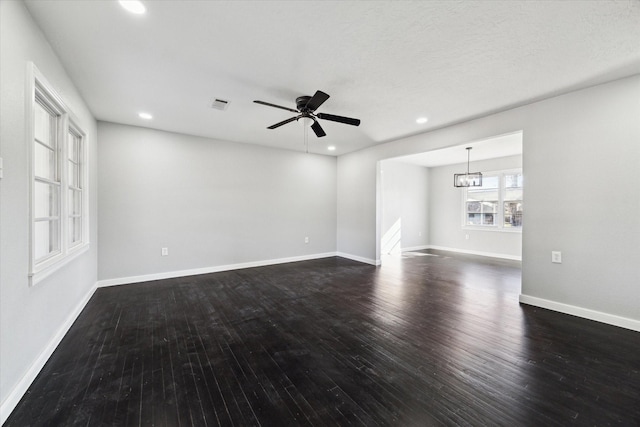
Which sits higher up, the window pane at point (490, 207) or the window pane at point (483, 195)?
the window pane at point (483, 195)

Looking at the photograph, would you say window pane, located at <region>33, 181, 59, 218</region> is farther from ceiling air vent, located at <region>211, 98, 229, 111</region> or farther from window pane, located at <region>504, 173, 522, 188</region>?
window pane, located at <region>504, 173, 522, 188</region>

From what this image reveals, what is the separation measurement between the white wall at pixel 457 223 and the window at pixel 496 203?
0.17 m

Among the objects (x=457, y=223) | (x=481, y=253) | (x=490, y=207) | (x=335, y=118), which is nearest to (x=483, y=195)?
(x=490, y=207)

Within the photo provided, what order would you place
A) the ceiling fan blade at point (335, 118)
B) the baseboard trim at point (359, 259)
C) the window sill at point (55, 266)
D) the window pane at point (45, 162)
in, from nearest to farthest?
the window sill at point (55, 266) < the window pane at point (45, 162) < the ceiling fan blade at point (335, 118) < the baseboard trim at point (359, 259)

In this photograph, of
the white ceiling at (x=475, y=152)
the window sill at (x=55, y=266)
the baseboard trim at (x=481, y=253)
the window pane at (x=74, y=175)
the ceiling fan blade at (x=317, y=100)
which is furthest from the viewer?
the baseboard trim at (x=481, y=253)

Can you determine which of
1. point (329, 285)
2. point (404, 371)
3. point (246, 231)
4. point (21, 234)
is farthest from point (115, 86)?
point (404, 371)

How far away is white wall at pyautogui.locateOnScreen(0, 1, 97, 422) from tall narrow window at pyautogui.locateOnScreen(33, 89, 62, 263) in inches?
12.4

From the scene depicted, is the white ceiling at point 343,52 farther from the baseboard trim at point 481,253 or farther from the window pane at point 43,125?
the baseboard trim at point 481,253

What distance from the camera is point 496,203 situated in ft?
22.7

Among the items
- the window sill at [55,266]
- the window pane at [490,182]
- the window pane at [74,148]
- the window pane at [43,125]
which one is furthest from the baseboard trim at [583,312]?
the window pane at [74,148]

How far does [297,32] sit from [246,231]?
412 centimetres

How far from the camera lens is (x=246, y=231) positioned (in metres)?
5.51

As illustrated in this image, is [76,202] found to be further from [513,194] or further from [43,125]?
[513,194]

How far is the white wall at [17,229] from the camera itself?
1.56m
